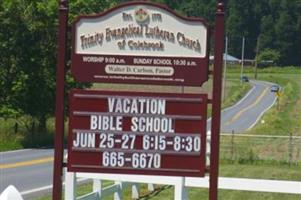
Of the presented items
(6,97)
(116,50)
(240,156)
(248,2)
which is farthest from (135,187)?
(248,2)

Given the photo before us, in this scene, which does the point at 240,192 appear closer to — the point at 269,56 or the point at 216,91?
the point at 216,91

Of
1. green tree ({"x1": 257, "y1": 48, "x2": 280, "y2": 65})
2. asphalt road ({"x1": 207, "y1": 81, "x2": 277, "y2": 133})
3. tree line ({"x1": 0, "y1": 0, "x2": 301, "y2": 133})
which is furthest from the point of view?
green tree ({"x1": 257, "y1": 48, "x2": 280, "y2": 65})

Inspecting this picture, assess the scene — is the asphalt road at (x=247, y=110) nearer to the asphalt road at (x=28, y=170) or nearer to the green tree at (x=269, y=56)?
the asphalt road at (x=28, y=170)

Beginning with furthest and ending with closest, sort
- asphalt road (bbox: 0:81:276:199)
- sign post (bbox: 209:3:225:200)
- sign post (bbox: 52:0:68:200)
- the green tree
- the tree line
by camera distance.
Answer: the green tree, the tree line, asphalt road (bbox: 0:81:276:199), sign post (bbox: 52:0:68:200), sign post (bbox: 209:3:225:200)

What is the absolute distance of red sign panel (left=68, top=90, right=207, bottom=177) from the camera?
23.3 ft

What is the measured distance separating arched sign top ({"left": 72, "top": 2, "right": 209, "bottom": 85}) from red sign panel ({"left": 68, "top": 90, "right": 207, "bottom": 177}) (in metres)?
0.19

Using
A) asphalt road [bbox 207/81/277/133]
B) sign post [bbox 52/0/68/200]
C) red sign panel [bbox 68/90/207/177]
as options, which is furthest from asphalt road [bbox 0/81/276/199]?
asphalt road [bbox 207/81/277/133]

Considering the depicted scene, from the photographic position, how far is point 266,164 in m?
23.9

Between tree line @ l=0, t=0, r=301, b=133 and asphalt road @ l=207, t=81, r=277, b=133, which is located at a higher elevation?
tree line @ l=0, t=0, r=301, b=133

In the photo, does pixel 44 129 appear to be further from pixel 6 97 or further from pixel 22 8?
pixel 22 8

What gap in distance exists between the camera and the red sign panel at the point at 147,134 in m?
7.11

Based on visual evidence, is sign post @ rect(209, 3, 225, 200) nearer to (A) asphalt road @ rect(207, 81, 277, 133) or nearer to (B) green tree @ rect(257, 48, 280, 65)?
(A) asphalt road @ rect(207, 81, 277, 133)

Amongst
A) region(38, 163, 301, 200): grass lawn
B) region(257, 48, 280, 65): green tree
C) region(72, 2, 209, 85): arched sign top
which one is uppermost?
region(72, 2, 209, 85): arched sign top

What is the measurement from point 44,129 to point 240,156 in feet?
58.4
